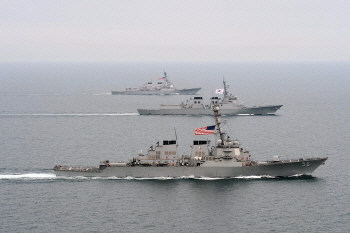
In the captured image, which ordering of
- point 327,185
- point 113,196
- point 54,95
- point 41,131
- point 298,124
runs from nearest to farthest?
1. point 113,196
2. point 327,185
3. point 41,131
4. point 298,124
5. point 54,95

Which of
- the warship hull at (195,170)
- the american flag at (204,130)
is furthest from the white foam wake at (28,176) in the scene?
the american flag at (204,130)

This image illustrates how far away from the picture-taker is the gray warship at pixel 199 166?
65.1 meters

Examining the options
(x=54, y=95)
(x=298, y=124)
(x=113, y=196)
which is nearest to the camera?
(x=113, y=196)

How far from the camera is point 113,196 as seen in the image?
191 feet

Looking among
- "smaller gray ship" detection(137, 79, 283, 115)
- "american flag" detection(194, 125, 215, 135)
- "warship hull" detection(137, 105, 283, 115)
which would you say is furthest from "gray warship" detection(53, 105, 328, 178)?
"warship hull" detection(137, 105, 283, 115)

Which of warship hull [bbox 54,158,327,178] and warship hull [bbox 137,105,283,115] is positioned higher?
warship hull [bbox 137,105,283,115]

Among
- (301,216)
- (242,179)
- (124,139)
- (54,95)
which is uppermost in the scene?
(54,95)

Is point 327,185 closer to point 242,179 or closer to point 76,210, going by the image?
point 242,179

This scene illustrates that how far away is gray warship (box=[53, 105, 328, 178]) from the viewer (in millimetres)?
65125

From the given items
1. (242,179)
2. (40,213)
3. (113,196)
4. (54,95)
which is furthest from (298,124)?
(54,95)

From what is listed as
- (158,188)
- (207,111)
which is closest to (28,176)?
(158,188)

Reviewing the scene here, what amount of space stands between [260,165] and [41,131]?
165 feet

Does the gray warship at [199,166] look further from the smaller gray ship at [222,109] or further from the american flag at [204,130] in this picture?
the smaller gray ship at [222,109]

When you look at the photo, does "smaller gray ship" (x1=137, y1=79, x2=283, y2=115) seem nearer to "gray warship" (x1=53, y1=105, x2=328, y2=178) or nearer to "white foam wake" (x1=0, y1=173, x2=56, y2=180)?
"gray warship" (x1=53, y1=105, x2=328, y2=178)
